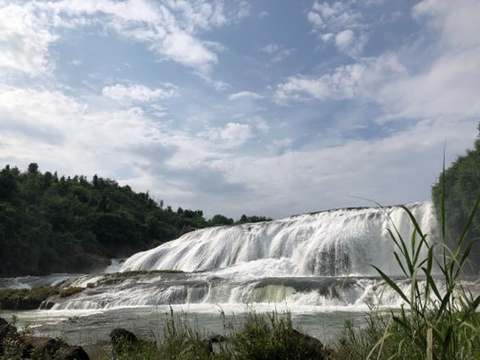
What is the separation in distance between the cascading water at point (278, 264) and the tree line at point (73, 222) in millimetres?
15426

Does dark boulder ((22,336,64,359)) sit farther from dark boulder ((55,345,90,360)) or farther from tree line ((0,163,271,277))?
tree line ((0,163,271,277))

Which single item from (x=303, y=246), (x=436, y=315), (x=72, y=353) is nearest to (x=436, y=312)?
(x=436, y=315)

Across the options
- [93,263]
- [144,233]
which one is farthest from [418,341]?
[144,233]

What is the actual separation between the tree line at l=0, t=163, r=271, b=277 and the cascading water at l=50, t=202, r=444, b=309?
15426 millimetres

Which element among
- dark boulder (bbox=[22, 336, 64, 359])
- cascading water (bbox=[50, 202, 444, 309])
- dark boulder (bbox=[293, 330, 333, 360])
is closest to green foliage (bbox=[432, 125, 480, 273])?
cascading water (bbox=[50, 202, 444, 309])

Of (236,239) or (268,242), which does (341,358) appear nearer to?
(268,242)

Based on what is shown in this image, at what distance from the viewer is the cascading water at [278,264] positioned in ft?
62.0

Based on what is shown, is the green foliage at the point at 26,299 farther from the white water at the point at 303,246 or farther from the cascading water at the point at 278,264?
the white water at the point at 303,246

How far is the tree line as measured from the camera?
163ft

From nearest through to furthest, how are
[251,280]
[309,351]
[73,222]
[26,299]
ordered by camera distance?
[309,351]
[251,280]
[26,299]
[73,222]

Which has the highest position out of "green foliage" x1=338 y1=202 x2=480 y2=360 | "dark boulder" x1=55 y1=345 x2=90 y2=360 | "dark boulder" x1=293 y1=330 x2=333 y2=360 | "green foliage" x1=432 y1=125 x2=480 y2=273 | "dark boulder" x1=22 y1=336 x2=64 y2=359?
"green foliage" x1=432 y1=125 x2=480 y2=273

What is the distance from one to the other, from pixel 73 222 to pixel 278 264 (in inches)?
1740

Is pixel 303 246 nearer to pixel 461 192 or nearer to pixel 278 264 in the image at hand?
pixel 278 264

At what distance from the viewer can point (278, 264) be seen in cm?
2872
